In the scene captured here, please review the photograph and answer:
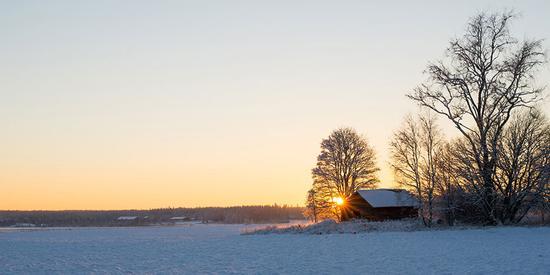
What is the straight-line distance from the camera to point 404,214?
55.9 meters

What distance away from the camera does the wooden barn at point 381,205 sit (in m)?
54.9

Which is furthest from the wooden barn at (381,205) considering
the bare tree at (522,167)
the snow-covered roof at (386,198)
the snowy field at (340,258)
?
the snowy field at (340,258)

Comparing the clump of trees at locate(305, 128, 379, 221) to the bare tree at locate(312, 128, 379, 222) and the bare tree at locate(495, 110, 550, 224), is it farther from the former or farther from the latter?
the bare tree at locate(495, 110, 550, 224)

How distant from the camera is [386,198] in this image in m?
56.3

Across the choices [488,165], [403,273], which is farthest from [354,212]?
[403,273]

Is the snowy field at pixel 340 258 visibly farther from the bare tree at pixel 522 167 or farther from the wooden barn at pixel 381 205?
the wooden barn at pixel 381 205

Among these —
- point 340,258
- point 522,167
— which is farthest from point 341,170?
point 340,258

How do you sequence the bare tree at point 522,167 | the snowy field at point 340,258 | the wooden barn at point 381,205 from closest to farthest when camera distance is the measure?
1. the snowy field at point 340,258
2. the bare tree at point 522,167
3. the wooden barn at point 381,205

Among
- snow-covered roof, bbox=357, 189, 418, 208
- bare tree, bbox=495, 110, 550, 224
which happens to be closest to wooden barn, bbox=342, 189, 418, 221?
snow-covered roof, bbox=357, 189, 418, 208

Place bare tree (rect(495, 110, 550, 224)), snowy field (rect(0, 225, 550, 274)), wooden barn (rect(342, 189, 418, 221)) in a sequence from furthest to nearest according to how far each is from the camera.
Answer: wooden barn (rect(342, 189, 418, 221)) < bare tree (rect(495, 110, 550, 224)) < snowy field (rect(0, 225, 550, 274))

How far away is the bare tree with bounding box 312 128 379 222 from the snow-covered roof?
16.6 ft

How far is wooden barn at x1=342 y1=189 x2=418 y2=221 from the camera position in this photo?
180 feet

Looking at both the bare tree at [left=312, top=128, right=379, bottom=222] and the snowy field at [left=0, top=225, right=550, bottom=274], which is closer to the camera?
the snowy field at [left=0, top=225, right=550, bottom=274]

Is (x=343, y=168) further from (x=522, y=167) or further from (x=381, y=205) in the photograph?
(x=522, y=167)
